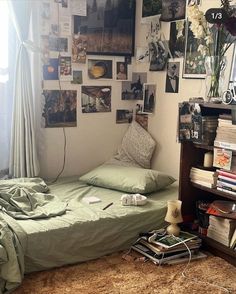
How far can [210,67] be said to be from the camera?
249cm

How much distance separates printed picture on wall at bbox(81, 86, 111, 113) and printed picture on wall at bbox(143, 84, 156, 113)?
Result: 310 millimetres

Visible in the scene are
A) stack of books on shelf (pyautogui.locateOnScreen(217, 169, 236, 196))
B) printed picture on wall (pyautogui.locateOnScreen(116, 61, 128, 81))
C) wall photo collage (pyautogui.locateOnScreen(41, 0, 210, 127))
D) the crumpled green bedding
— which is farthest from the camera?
printed picture on wall (pyautogui.locateOnScreen(116, 61, 128, 81))

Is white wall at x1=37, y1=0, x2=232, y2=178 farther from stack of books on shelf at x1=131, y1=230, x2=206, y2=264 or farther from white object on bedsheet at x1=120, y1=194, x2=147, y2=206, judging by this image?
stack of books on shelf at x1=131, y1=230, x2=206, y2=264

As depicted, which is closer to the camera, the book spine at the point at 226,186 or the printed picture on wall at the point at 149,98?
the book spine at the point at 226,186

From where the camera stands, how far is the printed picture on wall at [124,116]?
3557mm

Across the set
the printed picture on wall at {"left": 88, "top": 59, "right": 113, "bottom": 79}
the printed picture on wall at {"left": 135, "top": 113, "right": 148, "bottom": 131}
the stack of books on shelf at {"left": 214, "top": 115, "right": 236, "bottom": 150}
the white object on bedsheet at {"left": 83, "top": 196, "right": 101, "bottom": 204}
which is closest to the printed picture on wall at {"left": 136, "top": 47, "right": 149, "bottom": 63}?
the printed picture on wall at {"left": 88, "top": 59, "right": 113, "bottom": 79}

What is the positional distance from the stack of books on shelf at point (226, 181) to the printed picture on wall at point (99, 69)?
1.42 m

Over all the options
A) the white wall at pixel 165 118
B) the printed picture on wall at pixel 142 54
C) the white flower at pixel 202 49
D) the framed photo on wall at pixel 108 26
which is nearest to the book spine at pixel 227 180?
the white wall at pixel 165 118

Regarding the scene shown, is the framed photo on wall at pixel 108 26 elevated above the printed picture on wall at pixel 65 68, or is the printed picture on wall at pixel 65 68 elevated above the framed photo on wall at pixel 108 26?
the framed photo on wall at pixel 108 26

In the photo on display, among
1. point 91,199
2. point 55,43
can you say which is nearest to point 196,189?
point 91,199

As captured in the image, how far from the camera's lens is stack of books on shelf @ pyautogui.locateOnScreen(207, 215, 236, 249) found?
243cm

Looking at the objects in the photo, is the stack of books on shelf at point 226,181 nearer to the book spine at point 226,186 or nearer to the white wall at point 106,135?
the book spine at point 226,186

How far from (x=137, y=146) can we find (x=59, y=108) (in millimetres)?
735

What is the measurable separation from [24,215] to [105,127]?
53.1 inches
